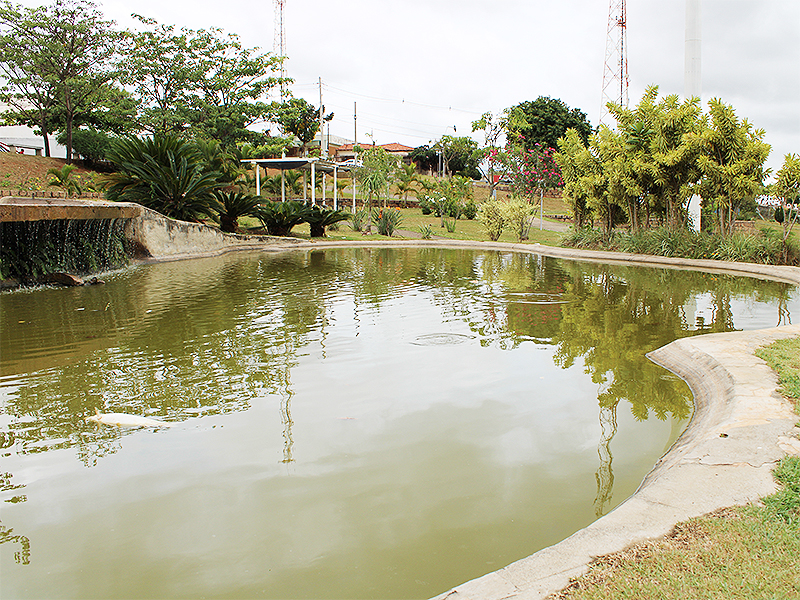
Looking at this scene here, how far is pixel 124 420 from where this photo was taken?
4199 millimetres

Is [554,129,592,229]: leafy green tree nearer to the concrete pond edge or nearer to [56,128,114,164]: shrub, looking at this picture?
the concrete pond edge

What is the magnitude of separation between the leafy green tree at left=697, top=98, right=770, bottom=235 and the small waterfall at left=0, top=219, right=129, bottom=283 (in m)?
12.9

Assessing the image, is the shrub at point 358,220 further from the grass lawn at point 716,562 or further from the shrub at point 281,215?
the grass lawn at point 716,562

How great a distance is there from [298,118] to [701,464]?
1604 inches

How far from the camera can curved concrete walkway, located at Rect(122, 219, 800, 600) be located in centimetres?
226

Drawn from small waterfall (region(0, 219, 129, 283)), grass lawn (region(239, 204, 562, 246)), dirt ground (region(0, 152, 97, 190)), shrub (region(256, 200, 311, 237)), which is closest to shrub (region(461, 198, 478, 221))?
grass lawn (region(239, 204, 562, 246))

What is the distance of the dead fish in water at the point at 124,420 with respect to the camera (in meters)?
4.16

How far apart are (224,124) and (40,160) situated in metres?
9.41

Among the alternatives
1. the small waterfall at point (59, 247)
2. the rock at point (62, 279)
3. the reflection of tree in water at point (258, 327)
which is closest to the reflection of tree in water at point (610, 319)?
the reflection of tree in water at point (258, 327)

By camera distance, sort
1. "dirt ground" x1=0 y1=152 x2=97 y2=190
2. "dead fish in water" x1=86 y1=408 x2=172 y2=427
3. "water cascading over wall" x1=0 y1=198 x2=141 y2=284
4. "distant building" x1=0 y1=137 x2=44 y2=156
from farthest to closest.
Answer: "distant building" x1=0 y1=137 x2=44 y2=156
"dirt ground" x1=0 y1=152 x2=97 y2=190
"water cascading over wall" x1=0 y1=198 x2=141 y2=284
"dead fish in water" x1=86 y1=408 x2=172 y2=427

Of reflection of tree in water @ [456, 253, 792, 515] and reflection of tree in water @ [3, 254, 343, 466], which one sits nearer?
reflection of tree in water @ [3, 254, 343, 466]

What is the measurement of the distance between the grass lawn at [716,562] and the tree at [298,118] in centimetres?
3818

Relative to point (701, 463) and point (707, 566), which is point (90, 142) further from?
point (707, 566)

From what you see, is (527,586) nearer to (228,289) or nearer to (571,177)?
(228,289)
